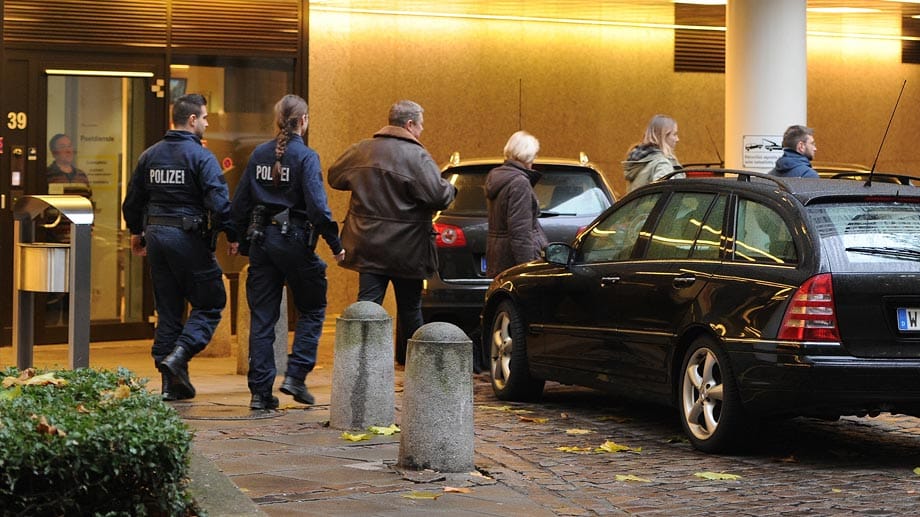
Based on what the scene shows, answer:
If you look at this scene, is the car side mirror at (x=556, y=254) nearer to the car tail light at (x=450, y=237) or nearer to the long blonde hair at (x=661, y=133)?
the car tail light at (x=450, y=237)

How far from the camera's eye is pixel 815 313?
7.74 meters

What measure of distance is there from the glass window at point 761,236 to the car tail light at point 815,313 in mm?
254

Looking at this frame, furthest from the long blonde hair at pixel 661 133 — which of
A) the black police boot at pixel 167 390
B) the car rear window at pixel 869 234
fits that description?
the black police boot at pixel 167 390

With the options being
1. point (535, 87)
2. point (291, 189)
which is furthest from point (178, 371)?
point (535, 87)

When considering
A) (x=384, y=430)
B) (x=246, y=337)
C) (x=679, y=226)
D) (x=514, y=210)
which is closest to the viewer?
(x=384, y=430)

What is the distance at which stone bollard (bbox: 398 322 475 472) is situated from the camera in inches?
298

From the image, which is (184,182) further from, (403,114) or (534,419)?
(534,419)

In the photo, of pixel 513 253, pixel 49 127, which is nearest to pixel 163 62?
pixel 49 127

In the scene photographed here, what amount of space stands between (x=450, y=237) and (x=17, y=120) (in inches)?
166

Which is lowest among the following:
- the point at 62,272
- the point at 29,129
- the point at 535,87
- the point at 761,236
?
the point at 62,272

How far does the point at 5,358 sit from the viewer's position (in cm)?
1284

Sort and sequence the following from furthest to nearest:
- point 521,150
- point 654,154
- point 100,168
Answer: point 100,168, point 654,154, point 521,150

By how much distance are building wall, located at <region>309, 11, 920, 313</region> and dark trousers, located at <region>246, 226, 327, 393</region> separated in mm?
6590

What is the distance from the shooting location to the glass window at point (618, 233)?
372 inches
